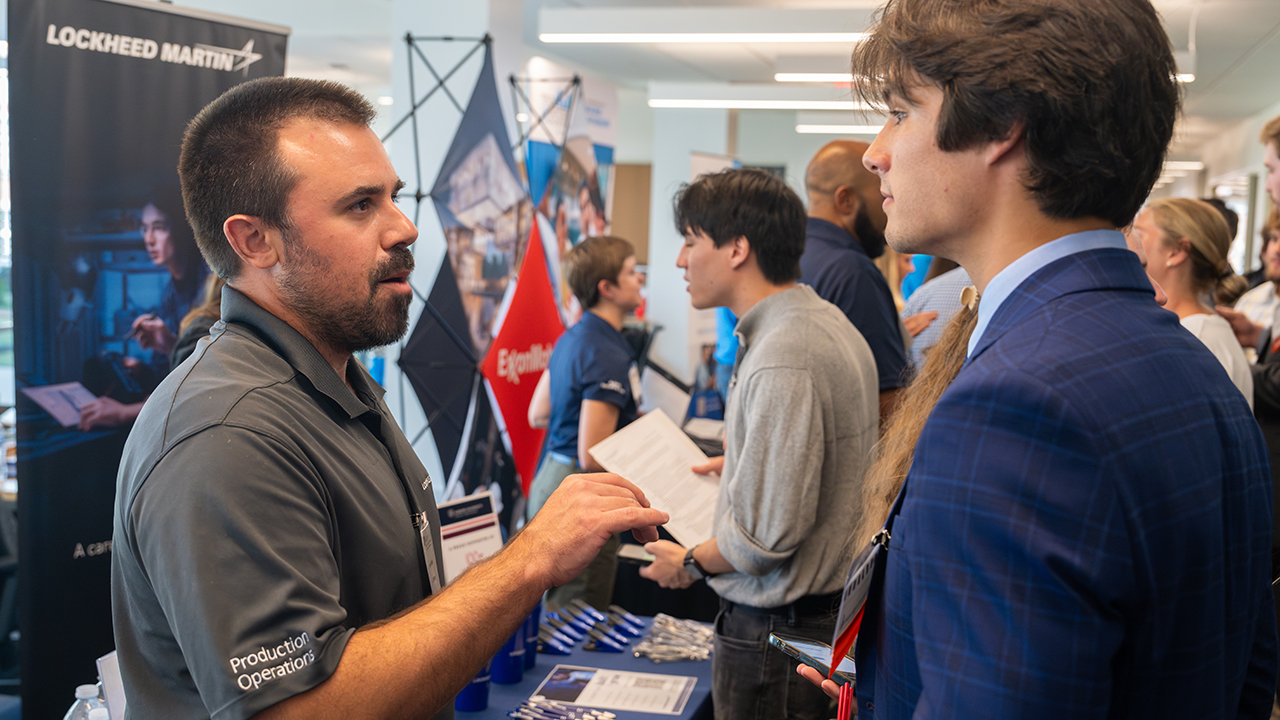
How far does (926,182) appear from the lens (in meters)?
0.90

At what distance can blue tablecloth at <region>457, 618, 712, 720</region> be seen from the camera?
187 cm

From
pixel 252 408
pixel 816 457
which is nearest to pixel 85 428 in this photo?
pixel 252 408

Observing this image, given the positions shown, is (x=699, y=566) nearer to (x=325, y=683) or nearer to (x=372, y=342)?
(x=372, y=342)

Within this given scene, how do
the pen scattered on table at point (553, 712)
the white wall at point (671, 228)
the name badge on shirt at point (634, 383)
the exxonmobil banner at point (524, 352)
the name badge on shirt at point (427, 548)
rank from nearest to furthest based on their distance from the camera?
1. the name badge on shirt at point (427, 548)
2. the pen scattered on table at point (553, 712)
3. the name badge on shirt at point (634, 383)
4. the exxonmobil banner at point (524, 352)
5. the white wall at point (671, 228)

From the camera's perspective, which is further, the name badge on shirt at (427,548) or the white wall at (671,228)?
the white wall at (671,228)

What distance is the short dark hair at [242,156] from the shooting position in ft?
Answer: 3.82

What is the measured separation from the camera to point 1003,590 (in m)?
0.70

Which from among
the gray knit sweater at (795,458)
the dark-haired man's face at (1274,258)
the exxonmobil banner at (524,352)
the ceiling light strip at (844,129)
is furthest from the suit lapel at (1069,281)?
the ceiling light strip at (844,129)

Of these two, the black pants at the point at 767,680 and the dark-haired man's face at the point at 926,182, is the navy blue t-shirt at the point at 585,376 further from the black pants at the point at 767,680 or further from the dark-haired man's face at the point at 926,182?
the dark-haired man's face at the point at 926,182

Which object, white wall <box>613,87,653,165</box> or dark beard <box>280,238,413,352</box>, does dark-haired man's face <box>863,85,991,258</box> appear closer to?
dark beard <box>280,238,413,352</box>

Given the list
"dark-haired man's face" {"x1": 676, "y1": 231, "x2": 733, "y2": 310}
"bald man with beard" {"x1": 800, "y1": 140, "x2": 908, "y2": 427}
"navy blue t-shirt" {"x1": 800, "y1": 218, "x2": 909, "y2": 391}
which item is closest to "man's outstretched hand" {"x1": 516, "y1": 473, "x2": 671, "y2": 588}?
"dark-haired man's face" {"x1": 676, "y1": 231, "x2": 733, "y2": 310}

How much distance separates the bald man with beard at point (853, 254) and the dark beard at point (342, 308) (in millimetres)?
1393

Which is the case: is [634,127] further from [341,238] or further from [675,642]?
[341,238]

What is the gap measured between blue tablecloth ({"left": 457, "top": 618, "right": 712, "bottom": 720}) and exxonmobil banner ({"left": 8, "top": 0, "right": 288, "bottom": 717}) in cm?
135
